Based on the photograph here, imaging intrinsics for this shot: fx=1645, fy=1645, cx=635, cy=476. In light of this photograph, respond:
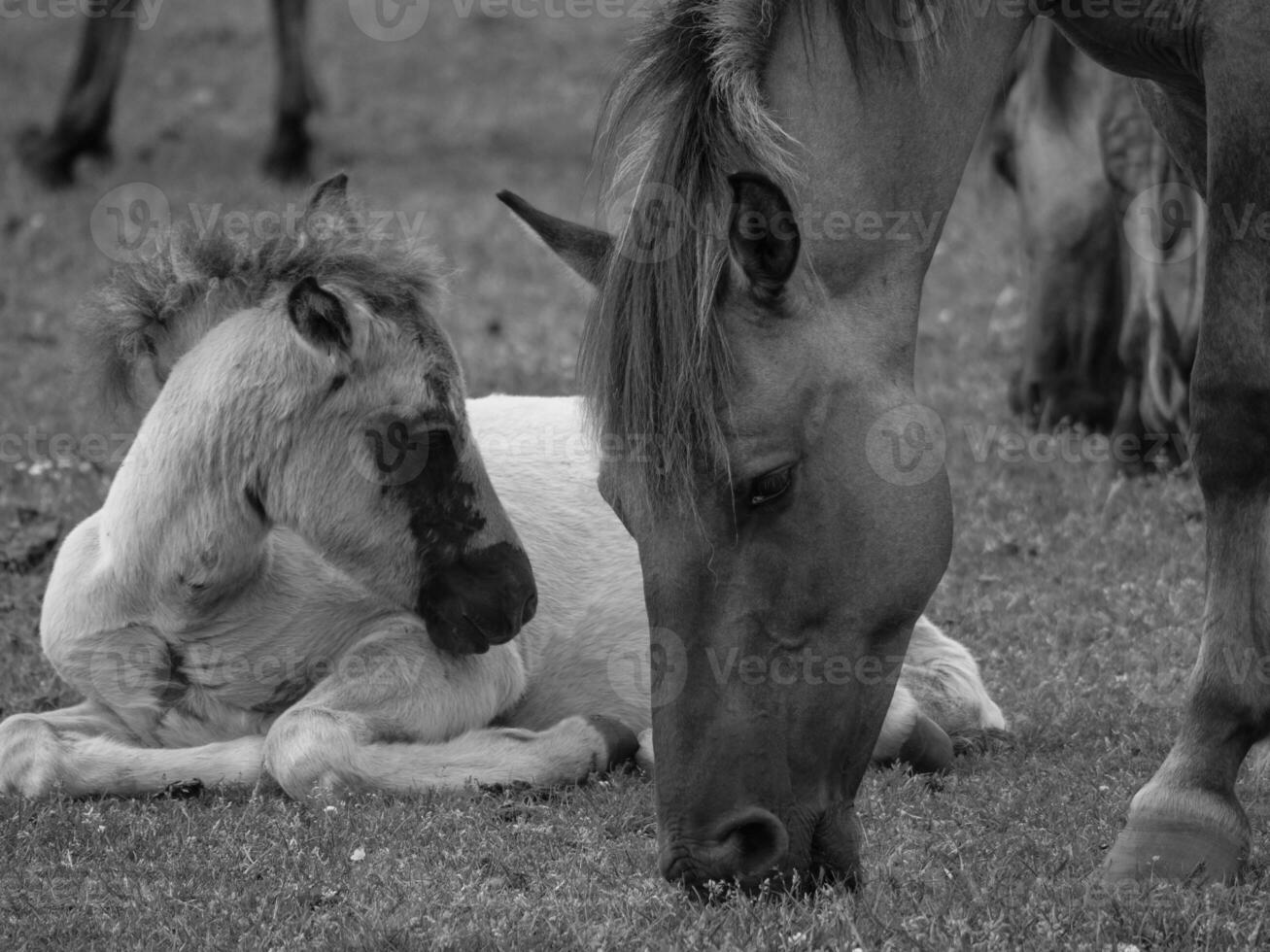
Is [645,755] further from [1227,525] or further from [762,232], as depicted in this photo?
[762,232]

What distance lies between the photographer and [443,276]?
471 centimetres

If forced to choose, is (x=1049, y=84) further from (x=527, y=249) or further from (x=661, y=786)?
(x=661, y=786)

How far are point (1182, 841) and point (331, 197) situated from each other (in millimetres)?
3008

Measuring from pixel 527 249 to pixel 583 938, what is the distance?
32.7 ft

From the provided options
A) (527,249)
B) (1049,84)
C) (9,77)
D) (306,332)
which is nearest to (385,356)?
(306,332)

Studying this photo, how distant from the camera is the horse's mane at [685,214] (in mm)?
3100

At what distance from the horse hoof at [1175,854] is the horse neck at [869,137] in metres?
1.24

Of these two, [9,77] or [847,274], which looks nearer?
[847,274]
